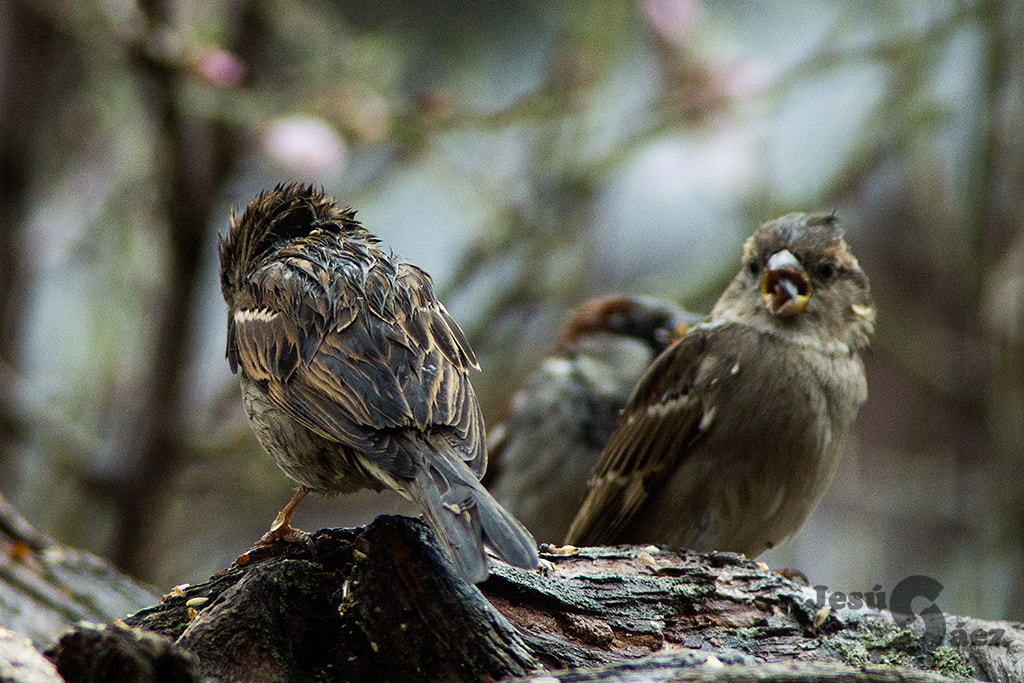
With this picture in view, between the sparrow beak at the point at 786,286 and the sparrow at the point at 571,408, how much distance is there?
0.90 m

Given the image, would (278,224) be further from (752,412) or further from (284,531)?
(752,412)

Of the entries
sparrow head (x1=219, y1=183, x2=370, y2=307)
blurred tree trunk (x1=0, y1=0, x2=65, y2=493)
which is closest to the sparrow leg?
sparrow head (x1=219, y1=183, x2=370, y2=307)

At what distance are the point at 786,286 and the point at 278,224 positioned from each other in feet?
4.47

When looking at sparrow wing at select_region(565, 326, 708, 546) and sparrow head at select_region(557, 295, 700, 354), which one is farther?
sparrow head at select_region(557, 295, 700, 354)

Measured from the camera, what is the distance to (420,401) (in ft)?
5.89

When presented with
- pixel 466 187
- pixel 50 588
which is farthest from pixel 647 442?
pixel 466 187

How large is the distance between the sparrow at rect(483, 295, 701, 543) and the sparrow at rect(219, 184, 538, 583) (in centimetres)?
145

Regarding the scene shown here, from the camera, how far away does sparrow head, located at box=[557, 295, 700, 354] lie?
3.98 m

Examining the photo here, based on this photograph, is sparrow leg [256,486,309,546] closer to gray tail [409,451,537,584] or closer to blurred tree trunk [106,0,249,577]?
gray tail [409,451,537,584]

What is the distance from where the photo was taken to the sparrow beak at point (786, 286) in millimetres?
2814

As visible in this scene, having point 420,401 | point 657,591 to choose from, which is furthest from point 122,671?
point 657,591

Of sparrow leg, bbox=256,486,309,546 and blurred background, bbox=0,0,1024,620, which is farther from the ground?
blurred background, bbox=0,0,1024,620

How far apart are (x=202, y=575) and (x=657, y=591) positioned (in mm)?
3665

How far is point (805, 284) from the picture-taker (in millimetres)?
2859
